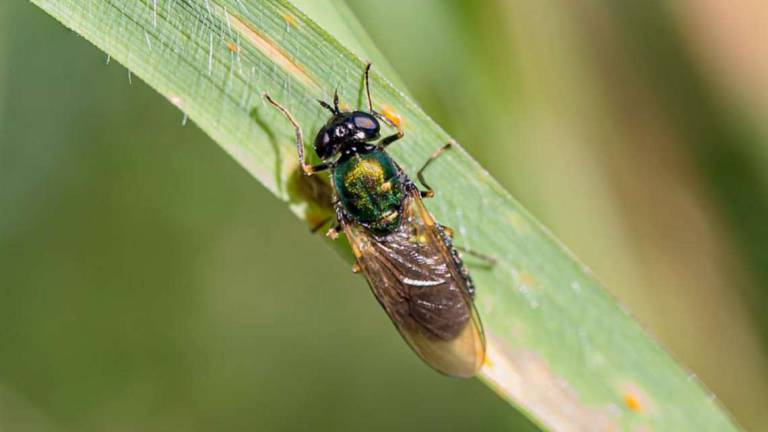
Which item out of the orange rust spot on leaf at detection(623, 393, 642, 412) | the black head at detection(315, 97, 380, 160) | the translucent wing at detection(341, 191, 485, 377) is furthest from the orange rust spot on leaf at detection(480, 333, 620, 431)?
the black head at detection(315, 97, 380, 160)

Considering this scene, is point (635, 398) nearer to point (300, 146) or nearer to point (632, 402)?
point (632, 402)

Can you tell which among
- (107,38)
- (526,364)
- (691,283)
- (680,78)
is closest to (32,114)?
(107,38)

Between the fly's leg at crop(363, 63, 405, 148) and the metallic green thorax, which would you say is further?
the metallic green thorax

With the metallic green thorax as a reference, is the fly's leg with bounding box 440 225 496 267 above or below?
below

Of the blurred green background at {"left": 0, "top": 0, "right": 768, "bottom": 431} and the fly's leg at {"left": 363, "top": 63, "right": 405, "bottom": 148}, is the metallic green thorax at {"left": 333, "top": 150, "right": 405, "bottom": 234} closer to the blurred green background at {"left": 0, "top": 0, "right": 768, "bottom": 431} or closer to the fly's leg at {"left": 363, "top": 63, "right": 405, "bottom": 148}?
the fly's leg at {"left": 363, "top": 63, "right": 405, "bottom": 148}

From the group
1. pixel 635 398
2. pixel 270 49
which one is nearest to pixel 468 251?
pixel 635 398

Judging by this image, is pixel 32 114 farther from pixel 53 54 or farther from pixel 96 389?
pixel 96 389
